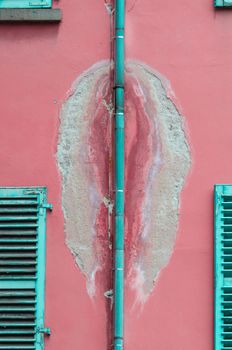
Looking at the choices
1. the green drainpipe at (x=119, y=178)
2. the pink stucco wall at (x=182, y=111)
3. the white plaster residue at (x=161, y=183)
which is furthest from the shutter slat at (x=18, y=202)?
the white plaster residue at (x=161, y=183)

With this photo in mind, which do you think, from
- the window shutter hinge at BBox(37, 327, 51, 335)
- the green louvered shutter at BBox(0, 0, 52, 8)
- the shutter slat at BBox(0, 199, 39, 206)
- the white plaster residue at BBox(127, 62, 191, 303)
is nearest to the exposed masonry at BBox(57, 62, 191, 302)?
the white plaster residue at BBox(127, 62, 191, 303)

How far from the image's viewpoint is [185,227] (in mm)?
4117

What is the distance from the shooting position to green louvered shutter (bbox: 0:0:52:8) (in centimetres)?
420

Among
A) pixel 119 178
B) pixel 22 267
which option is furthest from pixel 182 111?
pixel 22 267

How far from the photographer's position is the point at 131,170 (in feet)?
13.6

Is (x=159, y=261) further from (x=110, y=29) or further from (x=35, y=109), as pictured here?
(x=110, y=29)

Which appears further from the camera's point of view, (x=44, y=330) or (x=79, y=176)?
(x=79, y=176)

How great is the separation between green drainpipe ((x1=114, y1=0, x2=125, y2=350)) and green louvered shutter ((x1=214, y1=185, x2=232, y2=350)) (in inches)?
22.6

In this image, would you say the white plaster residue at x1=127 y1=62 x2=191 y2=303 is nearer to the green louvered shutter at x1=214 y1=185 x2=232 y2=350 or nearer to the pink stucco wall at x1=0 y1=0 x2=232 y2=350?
the pink stucco wall at x1=0 y1=0 x2=232 y2=350

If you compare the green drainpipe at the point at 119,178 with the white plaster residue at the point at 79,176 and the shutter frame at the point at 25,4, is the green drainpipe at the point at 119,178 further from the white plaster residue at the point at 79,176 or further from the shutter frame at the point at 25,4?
the shutter frame at the point at 25,4

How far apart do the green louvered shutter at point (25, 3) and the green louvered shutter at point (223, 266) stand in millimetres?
1568

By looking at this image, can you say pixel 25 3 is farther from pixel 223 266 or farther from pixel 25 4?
pixel 223 266

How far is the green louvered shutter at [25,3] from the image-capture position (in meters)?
4.20

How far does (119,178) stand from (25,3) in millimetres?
1262
